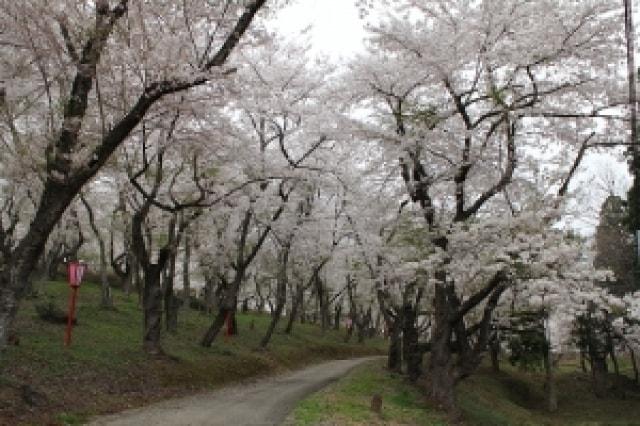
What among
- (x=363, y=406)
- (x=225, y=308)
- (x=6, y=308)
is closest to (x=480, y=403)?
(x=225, y=308)

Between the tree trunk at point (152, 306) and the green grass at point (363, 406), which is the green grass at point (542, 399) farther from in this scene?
the tree trunk at point (152, 306)

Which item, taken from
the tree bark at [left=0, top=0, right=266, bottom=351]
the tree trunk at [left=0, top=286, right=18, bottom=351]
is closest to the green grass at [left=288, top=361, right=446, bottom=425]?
the tree trunk at [left=0, top=286, right=18, bottom=351]

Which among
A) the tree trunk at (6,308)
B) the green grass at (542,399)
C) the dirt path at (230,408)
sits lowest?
the green grass at (542,399)

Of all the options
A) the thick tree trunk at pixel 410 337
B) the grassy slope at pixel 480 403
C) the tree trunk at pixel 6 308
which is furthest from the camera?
the thick tree trunk at pixel 410 337

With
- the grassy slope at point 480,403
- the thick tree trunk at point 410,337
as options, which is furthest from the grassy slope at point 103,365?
the thick tree trunk at point 410,337

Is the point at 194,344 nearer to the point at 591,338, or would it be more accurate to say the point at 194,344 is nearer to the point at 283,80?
the point at 283,80

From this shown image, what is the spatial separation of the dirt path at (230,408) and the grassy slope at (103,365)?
61 cm

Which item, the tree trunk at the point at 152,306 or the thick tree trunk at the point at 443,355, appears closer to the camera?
the thick tree trunk at the point at 443,355

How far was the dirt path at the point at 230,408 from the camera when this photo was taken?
11.1m

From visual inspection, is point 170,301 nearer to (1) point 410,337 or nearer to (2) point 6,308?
(1) point 410,337

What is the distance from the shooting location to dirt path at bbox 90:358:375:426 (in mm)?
11086

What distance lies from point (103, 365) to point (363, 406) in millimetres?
6213

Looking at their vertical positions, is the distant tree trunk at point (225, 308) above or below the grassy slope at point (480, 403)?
above

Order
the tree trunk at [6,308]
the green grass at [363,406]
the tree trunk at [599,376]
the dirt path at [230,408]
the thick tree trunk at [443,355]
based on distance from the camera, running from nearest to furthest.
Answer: the tree trunk at [6,308]
the dirt path at [230,408]
the green grass at [363,406]
the thick tree trunk at [443,355]
the tree trunk at [599,376]
